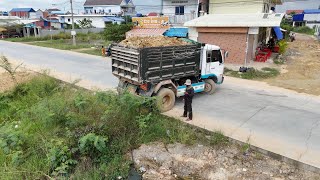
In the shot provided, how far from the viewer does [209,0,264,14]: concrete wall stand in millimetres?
20438

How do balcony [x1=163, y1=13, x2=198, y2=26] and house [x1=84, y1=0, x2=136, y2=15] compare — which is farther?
house [x1=84, y1=0, x2=136, y2=15]

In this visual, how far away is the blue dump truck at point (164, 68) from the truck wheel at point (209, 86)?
16.0 inches

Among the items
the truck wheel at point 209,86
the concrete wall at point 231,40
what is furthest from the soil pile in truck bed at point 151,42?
the concrete wall at point 231,40

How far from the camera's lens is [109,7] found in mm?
69625

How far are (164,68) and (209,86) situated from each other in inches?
118

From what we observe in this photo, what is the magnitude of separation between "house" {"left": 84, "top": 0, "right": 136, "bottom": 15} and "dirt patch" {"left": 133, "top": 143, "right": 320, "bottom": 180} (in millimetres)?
64262

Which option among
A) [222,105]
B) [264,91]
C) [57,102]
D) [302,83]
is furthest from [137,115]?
[302,83]

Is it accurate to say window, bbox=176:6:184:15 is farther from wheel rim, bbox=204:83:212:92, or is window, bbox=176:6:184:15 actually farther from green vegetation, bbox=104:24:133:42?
wheel rim, bbox=204:83:212:92

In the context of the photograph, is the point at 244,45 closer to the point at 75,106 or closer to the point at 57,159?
the point at 75,106

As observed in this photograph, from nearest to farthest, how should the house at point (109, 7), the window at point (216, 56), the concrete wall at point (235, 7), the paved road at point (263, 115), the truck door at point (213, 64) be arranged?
the paved road at point (263, 115)
the truck door at point (213, 64)
the window at point (216, 56)
the concrete wall at point (235, 7)
the house at point (109, 7)

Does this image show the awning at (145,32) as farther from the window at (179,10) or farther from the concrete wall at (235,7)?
the concrete wall at (235,7)

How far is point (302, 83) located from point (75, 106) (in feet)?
38.1

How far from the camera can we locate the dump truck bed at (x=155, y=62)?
8523 mm

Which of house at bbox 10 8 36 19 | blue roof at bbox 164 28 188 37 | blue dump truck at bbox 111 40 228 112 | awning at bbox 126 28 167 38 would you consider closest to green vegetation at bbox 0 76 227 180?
blue dump truck at bbox 111 40 228 112
